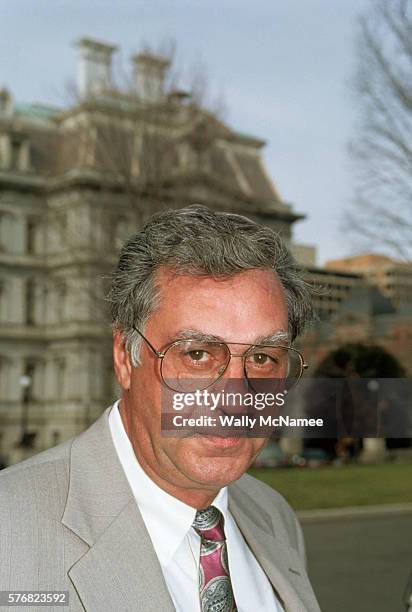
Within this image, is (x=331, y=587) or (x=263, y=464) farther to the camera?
(x=263, y=464)

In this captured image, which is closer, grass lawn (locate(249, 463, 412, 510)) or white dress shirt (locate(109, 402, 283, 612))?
white dress shirt (locate(109, 402, 283, 612))

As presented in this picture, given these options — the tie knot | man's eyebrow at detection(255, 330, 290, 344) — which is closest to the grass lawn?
the tie knot

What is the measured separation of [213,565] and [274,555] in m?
0.27

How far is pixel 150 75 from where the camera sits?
17.4 m

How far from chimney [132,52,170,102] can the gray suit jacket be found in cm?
1631

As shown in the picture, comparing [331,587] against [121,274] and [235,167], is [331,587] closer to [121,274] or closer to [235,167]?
[121,274]

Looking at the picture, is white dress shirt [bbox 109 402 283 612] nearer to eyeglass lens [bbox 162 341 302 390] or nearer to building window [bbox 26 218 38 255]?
eyeglass lens [bbox 162 341 302 390]

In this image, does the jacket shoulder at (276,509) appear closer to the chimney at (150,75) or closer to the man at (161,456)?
the man at (161,456)

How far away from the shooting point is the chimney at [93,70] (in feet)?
58.8

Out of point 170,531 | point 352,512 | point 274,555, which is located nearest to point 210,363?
point 170,531

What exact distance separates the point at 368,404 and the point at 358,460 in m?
27.6

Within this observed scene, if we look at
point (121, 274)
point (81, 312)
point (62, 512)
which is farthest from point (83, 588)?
point (81, 312)

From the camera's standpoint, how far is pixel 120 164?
57.2 ft

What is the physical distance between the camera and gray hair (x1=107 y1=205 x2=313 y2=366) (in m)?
1.42
